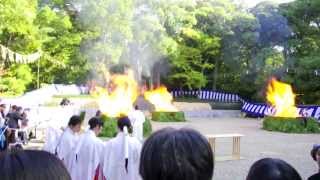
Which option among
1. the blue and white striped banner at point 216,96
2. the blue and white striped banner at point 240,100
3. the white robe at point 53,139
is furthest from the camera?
the blue and white striped banner at point 216,96

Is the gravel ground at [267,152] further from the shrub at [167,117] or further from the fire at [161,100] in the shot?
the fire at [161,100]

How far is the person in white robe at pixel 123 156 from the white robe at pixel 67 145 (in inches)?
23.8

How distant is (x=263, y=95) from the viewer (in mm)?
32906

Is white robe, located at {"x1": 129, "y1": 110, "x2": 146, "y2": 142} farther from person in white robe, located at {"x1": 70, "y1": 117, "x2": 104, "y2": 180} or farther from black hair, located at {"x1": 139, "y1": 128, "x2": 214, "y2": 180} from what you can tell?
black hair, located at {"x1": 139, "y1": 128, "x2": 214, "y2": 180}

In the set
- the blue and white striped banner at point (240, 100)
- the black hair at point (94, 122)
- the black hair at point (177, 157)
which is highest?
the black hair at point (177, 157)

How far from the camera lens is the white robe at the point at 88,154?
6781mm

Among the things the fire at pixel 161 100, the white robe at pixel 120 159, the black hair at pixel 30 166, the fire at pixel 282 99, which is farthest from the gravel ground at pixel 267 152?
the fire at pixel 161 100

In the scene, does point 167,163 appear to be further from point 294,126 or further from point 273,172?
point 294,126

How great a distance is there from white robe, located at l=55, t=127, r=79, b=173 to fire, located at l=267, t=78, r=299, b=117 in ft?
52.4

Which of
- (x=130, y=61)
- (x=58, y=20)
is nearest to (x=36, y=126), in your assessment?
(x=58, y=20)

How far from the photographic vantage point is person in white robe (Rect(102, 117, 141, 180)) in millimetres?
6520

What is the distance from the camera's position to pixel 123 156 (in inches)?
259

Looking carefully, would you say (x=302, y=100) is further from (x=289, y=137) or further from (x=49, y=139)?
(x=49, y=139)

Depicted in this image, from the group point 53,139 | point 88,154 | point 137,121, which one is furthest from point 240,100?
point 88,154
